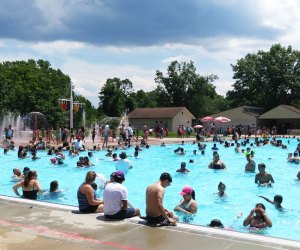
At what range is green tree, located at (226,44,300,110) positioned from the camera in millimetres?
76500

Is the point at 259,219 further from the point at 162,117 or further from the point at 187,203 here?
the point at 162,117

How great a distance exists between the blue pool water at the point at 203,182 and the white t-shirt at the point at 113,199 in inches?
106

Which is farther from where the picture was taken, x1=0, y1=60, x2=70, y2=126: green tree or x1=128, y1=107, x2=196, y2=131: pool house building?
x1=128, y1=107, x2=196, y2=131: pool house building

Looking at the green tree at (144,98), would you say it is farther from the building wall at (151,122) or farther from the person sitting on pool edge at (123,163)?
the person sitting on pool edge at (123,163)

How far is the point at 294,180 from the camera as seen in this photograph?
57.9 ft

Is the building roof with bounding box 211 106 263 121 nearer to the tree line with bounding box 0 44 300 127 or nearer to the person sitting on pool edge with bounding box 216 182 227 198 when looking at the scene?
the tree line with bounding box 0 44 300 127

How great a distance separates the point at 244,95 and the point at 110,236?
77.0 m

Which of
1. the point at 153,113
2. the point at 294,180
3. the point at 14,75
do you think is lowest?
the point at 294,180

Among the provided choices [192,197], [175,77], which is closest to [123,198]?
[192,197]

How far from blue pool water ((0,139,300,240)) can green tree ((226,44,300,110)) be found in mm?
49998

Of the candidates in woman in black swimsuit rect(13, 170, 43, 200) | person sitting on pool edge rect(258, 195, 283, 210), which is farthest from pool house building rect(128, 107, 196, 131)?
woman in black swimsuit rect(13, 170, 43, 200)

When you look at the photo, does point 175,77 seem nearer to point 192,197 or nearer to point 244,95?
point 244,95

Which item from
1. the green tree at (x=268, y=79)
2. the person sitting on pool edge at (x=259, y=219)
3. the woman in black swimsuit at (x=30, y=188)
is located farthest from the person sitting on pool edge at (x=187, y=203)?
the green tree at (x=268, y=79)

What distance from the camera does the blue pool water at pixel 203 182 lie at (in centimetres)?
1129
